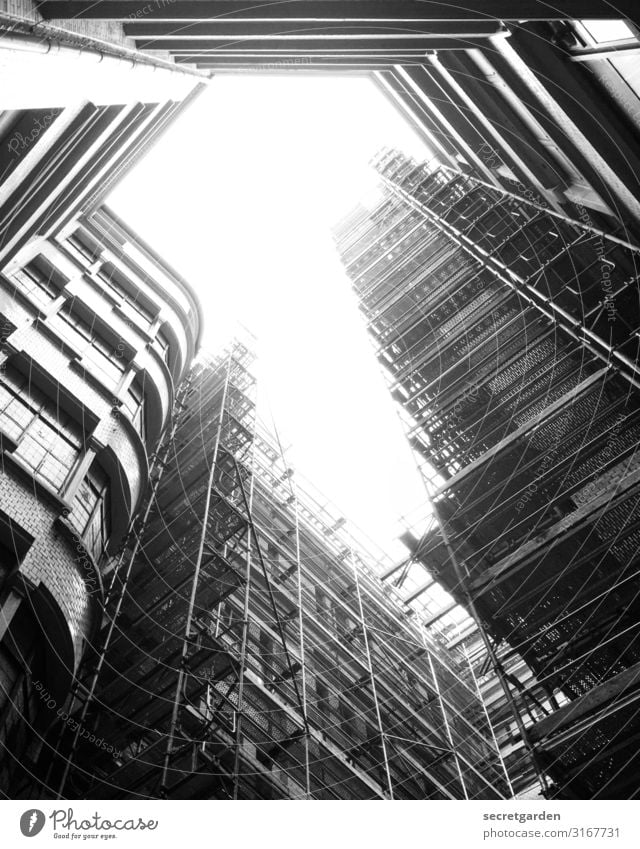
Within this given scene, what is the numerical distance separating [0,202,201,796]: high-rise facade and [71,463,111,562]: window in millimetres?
38

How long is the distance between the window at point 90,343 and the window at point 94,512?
242 cm

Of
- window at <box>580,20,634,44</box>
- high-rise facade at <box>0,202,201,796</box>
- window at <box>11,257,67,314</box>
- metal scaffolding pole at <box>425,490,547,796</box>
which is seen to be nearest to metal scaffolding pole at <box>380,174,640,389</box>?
metal scaffolding pole at <box>425,490,547,796</box>

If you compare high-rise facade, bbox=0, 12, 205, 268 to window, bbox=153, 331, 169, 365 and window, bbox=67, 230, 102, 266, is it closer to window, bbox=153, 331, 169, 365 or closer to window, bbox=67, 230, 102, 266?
window, bbox=67, 230, 102, 266

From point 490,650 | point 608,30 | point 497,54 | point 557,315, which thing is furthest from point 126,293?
point 608,30

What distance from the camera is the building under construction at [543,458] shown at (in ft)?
30.8

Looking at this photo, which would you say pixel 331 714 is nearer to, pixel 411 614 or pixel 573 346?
pixel 573 346

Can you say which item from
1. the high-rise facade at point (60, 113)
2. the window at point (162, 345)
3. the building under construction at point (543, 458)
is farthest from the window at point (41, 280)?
the building under construction at point (543, 458)

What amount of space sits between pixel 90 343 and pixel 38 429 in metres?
4.01

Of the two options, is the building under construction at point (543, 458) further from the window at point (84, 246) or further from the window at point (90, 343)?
the window at point (84, 246)

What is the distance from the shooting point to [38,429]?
12.6 m

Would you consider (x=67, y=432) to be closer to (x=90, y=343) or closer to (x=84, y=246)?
(x=90, y=343)

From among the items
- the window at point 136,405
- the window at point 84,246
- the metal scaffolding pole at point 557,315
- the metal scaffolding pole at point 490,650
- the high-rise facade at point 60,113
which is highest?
the window at point 84,246

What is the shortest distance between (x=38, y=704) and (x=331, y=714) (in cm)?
708

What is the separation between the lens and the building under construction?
9398 mm
